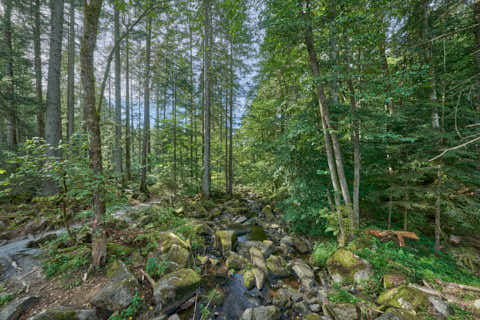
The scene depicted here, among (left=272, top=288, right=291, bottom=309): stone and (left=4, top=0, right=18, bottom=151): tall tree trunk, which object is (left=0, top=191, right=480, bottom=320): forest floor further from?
(left=4, top=0, right=18, bottom=151): tall tree trunk

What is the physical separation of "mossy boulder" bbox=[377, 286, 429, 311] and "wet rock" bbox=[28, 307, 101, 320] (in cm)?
573

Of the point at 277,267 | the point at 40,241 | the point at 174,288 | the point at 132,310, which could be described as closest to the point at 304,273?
the point at 277,267

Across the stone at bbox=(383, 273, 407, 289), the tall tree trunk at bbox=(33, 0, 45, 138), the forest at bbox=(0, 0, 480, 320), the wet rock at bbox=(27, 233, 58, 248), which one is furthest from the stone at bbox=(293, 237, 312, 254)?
the tall tree trunk at bbox=(33, 0, 45, 138)

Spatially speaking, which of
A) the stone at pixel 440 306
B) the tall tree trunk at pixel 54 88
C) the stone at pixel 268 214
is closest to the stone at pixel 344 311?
the stone at pixel 440 306

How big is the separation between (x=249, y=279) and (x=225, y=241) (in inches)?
67.1

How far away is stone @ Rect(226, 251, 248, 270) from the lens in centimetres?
507

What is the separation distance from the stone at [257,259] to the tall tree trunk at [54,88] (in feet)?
26.3

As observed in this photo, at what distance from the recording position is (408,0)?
15.4ft

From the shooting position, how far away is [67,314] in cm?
273

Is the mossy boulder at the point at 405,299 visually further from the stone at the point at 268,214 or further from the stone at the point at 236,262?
the stone at the point at 268,214

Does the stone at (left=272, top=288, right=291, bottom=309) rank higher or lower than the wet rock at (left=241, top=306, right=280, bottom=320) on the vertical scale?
lower

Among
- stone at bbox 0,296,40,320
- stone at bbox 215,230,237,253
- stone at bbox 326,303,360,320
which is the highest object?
stone at bbox 0,296,40,320

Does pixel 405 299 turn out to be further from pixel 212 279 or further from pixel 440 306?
pixel 212 279

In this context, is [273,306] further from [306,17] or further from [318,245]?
[306,17]
